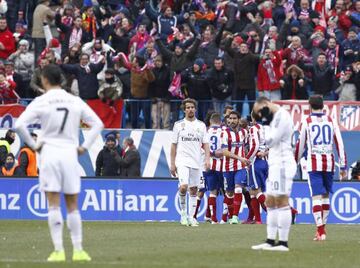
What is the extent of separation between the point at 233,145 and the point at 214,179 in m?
0.94

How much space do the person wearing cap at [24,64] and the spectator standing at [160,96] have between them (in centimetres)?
342

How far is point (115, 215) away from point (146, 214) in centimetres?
72

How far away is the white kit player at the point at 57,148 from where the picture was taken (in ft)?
49.3

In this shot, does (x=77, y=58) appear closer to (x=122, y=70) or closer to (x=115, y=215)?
(x=122, y=70)

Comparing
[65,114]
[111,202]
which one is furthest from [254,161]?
[65,114]

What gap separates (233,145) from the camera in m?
26.3

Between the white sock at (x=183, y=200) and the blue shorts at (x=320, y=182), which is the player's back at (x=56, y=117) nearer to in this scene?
the blue shorts at (x=320, y=182)

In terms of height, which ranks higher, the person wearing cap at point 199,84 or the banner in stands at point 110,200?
the person wearing cap at point 199,84

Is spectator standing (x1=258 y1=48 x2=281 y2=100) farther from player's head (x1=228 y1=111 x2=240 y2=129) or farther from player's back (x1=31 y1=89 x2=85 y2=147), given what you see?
player's back (x1=31 y1=89 x2=85 y2=147)

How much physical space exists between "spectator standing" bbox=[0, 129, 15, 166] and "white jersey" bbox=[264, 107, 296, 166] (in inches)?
562

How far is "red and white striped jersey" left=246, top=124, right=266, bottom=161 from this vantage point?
25922 mm

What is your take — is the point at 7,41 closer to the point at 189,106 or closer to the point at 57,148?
the point at 189,106

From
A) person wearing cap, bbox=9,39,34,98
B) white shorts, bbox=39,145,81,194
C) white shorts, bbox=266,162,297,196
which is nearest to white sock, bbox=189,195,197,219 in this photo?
white shorts, bbox=266,162,297,196

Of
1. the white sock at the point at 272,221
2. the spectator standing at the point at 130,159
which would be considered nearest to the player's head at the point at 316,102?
the white sock at the point at 272,221
